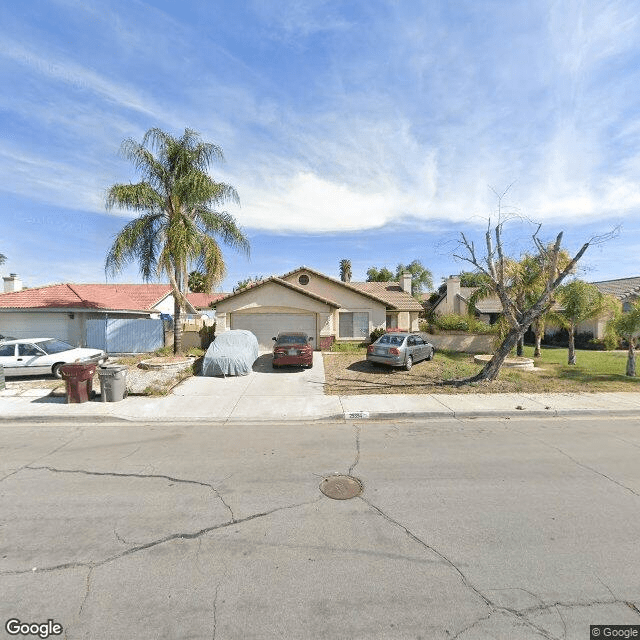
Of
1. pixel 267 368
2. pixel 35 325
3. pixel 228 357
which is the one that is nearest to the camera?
pixel 228 357

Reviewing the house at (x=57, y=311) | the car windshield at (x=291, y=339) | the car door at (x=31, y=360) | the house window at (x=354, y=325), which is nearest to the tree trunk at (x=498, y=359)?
the car windshield at (x=291, y=339)

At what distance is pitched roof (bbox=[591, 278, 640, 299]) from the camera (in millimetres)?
25475

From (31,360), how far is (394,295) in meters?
21.8

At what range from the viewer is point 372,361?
530 inches

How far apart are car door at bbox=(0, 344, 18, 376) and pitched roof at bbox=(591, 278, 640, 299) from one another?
3584 centimetres

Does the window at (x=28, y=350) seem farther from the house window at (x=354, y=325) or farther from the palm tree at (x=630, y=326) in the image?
the palm tree at (x=630, y=326)

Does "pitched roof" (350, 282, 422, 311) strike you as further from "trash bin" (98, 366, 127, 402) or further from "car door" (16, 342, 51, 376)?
"car door" (16, 342, 51, 376)

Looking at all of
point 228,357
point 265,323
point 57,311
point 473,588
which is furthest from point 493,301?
point 57,311

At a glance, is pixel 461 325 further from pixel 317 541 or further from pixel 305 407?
pixel 317 541

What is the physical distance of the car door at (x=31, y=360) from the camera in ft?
37.5

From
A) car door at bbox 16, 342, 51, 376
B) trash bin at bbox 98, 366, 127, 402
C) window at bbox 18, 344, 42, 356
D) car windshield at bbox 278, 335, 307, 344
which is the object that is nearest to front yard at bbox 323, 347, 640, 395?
car windshield at bbox 278, 335, 307, 344

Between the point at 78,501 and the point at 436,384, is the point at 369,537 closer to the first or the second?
the point at 78,501

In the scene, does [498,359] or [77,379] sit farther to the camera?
[498,359]

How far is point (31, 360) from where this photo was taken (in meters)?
11.5
